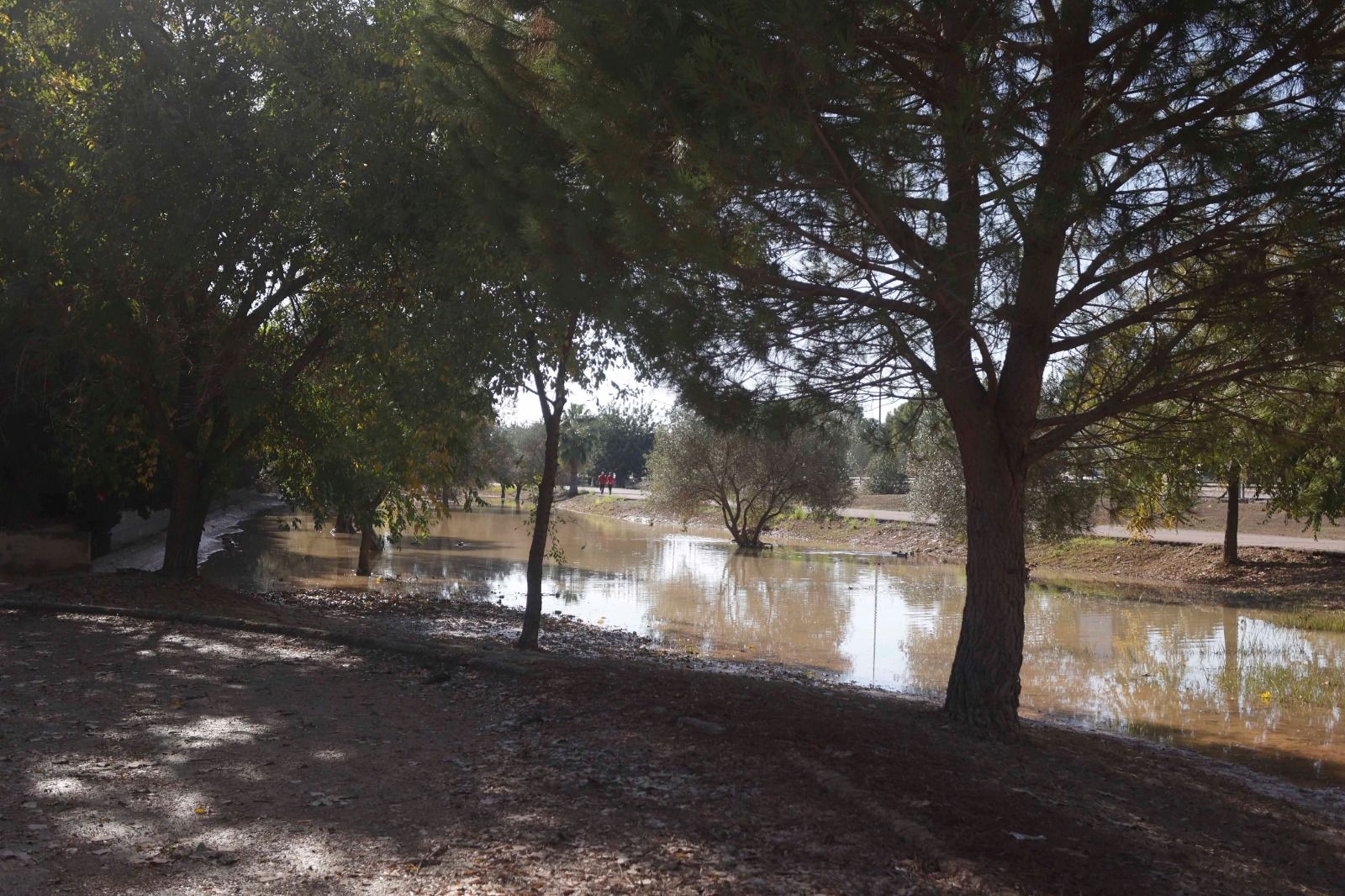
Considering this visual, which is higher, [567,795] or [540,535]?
[540,535]

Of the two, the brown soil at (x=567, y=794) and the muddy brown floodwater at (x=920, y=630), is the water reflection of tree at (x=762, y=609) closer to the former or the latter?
the muddy brown floodwater at (x=920, y=630)

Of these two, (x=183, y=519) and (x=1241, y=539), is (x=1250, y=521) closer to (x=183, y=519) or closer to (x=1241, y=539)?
(x=1241, y=539)

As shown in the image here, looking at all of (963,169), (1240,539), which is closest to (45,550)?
(963,169)

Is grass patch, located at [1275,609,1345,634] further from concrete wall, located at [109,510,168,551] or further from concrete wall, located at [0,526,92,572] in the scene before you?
concrete wall, located at [109,510,168,551]

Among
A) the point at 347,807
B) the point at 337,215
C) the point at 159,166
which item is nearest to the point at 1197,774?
the point at 347,807

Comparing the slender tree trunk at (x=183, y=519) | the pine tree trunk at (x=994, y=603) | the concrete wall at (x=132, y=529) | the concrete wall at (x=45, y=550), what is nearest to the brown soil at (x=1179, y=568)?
the pine tree trunk at (x=994, y=603)

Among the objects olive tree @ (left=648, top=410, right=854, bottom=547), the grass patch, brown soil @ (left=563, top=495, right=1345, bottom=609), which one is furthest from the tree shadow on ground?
olive tree @ (left=648, top=410, right=854, bottom=547)

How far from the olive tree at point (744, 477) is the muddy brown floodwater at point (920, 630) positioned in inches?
120

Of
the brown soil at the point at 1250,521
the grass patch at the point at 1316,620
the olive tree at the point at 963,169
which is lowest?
the grass patch at the point at 1316,620

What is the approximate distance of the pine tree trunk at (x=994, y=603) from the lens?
7297 millimetres

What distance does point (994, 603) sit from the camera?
729 cm

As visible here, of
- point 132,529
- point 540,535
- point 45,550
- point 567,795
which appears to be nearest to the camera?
point 567,795

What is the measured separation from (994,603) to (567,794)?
365 cm

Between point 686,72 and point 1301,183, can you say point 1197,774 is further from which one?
point 686,72
